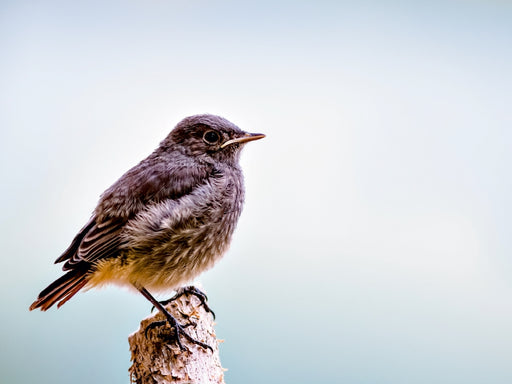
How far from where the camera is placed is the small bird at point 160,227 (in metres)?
2.49

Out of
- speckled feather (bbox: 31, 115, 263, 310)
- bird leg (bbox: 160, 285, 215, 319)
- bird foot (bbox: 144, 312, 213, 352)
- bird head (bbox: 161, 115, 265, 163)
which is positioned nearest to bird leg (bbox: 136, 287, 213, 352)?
bird foot (bbox: 144, 312, 213, 352)

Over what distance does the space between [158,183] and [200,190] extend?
21 cm

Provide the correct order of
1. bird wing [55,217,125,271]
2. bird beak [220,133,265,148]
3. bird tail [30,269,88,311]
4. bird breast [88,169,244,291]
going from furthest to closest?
bird beak [220,133,265,148] < bird breast [88,169,244,291] < bird wing [55,217,125,271] < bird tail [30,269,88,311]

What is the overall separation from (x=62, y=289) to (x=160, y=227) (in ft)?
1.64

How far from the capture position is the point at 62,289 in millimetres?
2320

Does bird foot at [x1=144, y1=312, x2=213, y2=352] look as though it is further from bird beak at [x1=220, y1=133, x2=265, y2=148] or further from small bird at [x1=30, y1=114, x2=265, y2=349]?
bird beak at [x1=220, y1=133, x2=265, y2=148]

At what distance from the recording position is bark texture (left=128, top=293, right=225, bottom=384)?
7.69 ft

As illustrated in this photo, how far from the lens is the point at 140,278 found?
2.64 meters

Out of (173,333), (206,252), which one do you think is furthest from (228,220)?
(173,333)

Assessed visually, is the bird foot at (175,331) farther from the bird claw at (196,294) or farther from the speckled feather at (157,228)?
the bird claw at (196,294)

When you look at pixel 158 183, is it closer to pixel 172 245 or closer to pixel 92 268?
pixel 172 245

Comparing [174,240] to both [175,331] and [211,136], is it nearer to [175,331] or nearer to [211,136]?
[175,331]

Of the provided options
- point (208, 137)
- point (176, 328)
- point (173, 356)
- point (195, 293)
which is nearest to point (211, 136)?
point (208, 137)

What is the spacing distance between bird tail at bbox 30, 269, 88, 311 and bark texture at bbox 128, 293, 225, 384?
366mm
